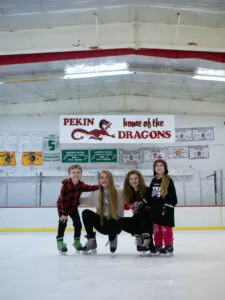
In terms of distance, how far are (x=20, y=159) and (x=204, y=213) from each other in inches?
251

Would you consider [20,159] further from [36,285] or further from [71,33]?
[36,285]

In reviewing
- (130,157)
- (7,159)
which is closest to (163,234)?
(130,157)

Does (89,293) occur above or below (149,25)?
below

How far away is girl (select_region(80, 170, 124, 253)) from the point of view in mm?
3539

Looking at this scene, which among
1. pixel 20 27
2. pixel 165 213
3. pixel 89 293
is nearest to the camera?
pixel 89 293

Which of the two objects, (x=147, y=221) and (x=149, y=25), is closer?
(x=147, y=221)

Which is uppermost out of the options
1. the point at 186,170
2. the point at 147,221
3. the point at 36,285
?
the point at 186,170

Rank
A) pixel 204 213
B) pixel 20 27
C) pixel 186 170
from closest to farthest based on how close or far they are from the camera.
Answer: pixel 20 27 < pixel 204 213 < pixel 186 170

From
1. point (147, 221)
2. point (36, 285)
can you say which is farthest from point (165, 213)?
point (36, 285)

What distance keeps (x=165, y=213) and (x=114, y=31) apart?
14.4 ft

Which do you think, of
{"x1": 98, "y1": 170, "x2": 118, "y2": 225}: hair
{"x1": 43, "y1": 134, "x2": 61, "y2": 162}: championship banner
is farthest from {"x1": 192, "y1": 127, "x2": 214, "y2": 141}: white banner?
{"x1": 98, "y1": 170, "x2": 118, "y2": 225}: hair

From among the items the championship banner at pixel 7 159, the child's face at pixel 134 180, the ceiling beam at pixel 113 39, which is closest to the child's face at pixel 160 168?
the child's face at pixel 134 180

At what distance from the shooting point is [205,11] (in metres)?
6.17

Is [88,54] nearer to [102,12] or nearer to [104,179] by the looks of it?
[102,12]
